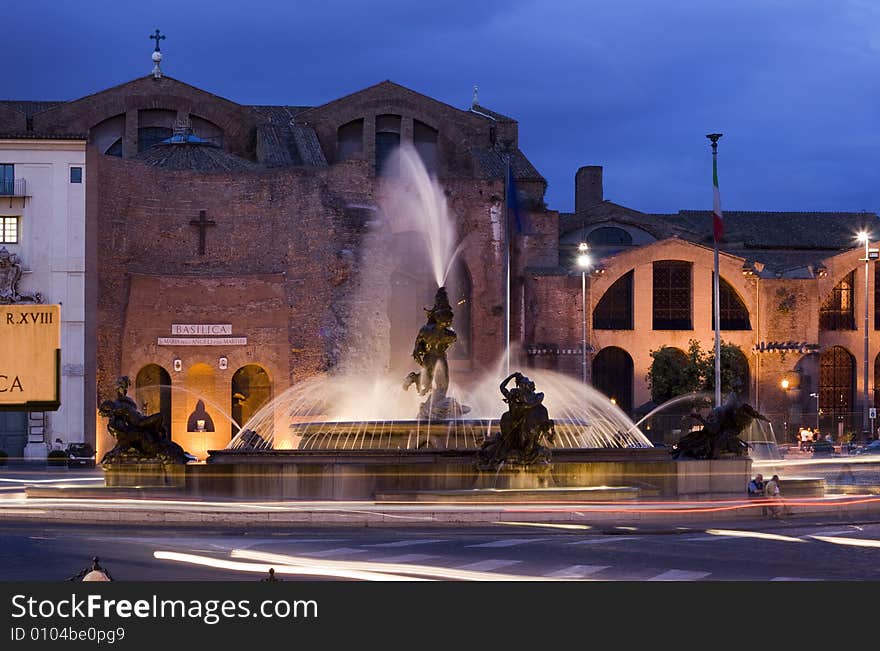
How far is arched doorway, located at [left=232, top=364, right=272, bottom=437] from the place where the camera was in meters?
58.5

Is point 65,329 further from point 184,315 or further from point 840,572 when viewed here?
point 840,572

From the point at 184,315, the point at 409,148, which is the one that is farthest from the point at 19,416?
the point at 409,148

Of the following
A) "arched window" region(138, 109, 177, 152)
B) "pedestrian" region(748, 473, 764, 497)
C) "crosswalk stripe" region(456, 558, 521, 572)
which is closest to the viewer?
"crosswalk stripe" region(456, 558, 521, 572)

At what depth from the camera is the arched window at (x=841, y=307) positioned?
67812mm

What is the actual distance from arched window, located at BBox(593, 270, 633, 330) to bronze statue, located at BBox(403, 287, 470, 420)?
117 ft

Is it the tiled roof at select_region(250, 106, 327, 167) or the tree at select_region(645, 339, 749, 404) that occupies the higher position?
the tiled roof at select_region(250, 106, 327, 167)

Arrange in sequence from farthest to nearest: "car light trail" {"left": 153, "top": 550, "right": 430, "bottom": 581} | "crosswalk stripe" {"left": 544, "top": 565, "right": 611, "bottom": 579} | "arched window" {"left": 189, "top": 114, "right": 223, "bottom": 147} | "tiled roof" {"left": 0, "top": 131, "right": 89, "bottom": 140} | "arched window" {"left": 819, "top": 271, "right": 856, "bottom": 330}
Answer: "arched window" {"left": 819, "top": 271, "right": 856, "bottom": 330} → "arched window" {"left": 189, "top": 114, "right": 223, "bottom": 147} → "tiled roof" {"left": 0, "top": 131, "right": 89, "bottom": 140} → "crosswalk stripe" {"left": 544, "top": 565, "right": 611, "bottom": 579} → "car light trail" {"left": 153, "top": 550, "right": 430, "bottom": 581}

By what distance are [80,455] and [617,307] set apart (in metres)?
26.0

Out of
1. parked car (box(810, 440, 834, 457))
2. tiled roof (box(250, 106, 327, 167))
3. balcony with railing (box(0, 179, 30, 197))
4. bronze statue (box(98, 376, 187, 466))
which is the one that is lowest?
parked car (box(810, 440, 834, 457))

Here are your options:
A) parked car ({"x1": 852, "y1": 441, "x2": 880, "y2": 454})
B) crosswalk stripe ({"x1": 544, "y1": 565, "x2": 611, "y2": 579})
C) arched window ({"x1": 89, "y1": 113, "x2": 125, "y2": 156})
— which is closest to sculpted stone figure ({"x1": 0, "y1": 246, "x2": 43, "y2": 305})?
arched window ({"x1": 89, "y1": 113, "x2": 125, "y2": 156})

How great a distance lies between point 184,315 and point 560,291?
52.8 ft

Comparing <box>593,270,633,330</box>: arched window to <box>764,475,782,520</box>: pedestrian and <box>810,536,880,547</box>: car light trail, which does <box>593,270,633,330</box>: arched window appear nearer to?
<box>764,475,782,520</box>: pedestrian

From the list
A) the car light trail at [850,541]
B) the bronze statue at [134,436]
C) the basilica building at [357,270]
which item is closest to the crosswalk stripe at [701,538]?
the car light trail at [850,541]

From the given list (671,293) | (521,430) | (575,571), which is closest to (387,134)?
(671,293)
